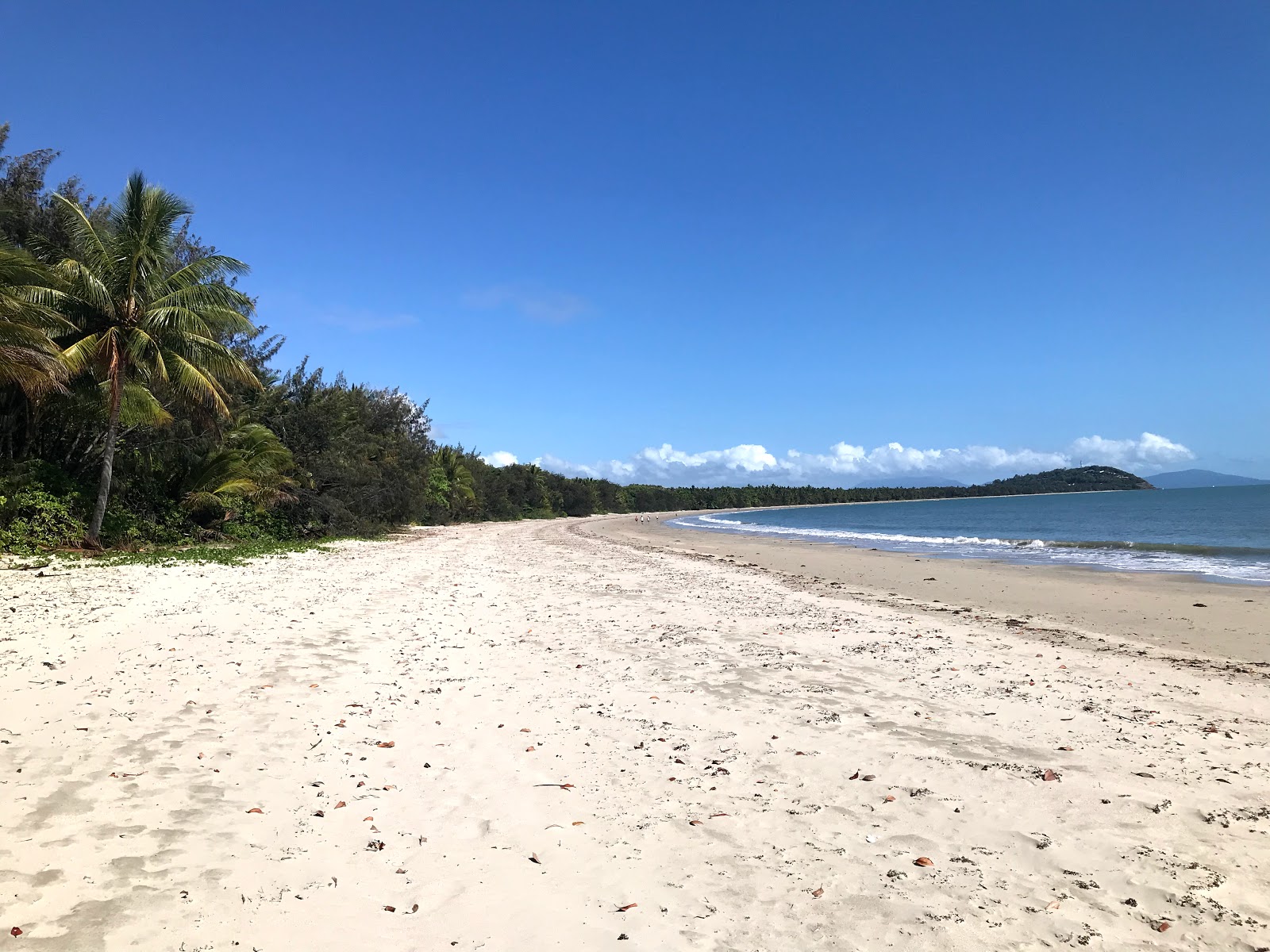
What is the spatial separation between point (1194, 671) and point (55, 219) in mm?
24699

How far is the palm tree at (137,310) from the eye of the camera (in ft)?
48.4

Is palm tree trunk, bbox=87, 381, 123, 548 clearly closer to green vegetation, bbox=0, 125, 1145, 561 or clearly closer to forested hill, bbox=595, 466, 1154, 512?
green vegetation, bbox=0, 125, 1145, 561

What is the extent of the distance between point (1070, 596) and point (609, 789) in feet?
43.2

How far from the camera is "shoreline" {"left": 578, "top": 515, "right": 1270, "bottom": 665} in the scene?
9.71 meters

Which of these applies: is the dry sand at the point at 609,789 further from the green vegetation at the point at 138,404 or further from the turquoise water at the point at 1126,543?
the turquoise water at the point at 1126,543

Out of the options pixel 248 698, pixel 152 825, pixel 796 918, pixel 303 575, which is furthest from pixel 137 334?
pixel 796 918

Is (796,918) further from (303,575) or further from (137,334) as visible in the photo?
(137,334)

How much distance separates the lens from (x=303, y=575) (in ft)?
42.8

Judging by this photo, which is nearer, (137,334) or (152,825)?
(152,825)

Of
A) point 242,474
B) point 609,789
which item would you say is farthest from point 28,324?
point 609,789

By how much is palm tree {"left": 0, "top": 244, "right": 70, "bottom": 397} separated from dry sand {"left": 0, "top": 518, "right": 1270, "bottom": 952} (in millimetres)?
5391

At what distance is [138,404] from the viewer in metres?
15.6

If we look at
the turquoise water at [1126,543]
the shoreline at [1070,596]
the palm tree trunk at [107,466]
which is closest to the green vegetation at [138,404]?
the palm tree trunk at [107,466]

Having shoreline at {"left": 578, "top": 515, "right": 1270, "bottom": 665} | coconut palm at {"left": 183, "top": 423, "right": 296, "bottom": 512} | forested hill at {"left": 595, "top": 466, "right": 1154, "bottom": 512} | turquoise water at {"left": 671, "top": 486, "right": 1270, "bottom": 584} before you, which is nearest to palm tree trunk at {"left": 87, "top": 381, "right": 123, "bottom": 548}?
coconut palm at {"left": 183, "top": 423, "right": 296, "bottom": 512}
